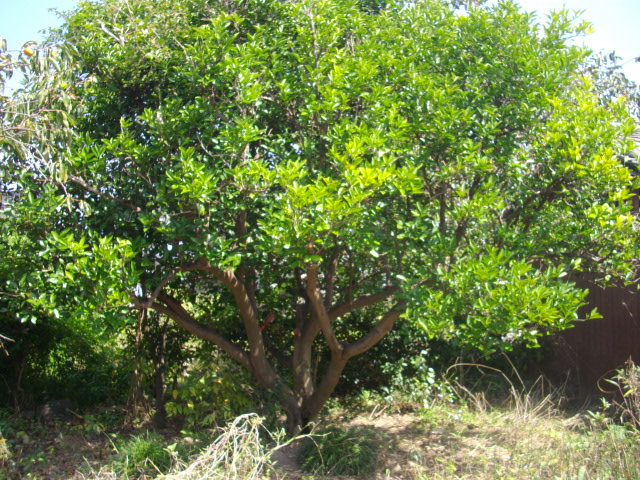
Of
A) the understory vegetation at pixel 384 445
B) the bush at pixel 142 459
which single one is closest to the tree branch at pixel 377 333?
the understory vegetation at pixel 384 445

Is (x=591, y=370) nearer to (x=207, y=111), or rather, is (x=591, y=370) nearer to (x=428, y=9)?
(x=428, y=9)

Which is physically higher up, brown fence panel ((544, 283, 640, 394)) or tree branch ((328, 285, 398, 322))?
tree branch ((328, 285, 398, 322))

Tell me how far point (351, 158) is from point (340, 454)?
8.92ft

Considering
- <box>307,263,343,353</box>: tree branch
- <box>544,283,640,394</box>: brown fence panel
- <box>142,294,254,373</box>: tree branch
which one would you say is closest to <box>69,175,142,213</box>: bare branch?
<box>142,294,254,373</box>: tree branch

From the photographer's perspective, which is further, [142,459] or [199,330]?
[199,330]

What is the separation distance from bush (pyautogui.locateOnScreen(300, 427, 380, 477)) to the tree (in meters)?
0.91

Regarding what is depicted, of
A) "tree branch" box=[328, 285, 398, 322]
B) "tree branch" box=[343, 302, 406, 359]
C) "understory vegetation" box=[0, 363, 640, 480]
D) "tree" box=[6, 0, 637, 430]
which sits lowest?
"understory vegetation" box=[0, 363, 640, 480]

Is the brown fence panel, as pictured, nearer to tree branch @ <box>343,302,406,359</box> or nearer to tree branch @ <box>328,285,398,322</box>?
tree branch @ <box>343,302,406,359</box>

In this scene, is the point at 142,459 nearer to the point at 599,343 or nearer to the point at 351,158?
the point at 351,158

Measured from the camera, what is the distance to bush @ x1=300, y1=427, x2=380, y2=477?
18.7 ft

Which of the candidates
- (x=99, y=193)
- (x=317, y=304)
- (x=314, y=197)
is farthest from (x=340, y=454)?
(x=99, y=193)

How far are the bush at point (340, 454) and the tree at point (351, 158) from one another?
0.91 meters

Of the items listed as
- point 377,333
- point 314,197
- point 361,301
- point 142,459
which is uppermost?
point 314,197

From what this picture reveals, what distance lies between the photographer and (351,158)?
511 cm
